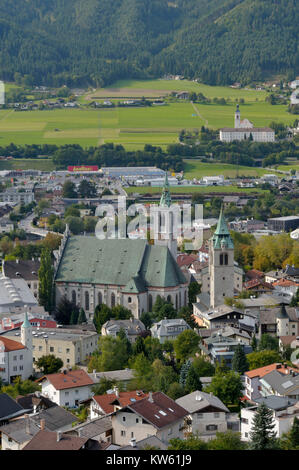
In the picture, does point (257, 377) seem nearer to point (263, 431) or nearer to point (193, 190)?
point (263, 431)

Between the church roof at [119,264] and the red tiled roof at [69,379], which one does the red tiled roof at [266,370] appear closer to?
the red tiled roof at [69,379]

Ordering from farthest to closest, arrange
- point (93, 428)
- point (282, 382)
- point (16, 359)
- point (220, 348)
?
point (220, 348) → point (16, 359) → point (282, 382) → point (93, 428)

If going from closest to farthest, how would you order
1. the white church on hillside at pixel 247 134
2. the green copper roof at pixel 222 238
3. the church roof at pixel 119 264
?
the green copper roof at pixel 222 238, the church roof at pixel 119 264, the white church on hillside at pixel 247 134

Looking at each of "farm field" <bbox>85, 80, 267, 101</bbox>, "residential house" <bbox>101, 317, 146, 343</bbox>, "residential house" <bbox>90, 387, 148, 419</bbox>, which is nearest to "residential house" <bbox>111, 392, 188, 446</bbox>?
"residential house" <bbox>90, 387, 148, 419</bbox>

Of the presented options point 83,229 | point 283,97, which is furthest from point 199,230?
point 283,97

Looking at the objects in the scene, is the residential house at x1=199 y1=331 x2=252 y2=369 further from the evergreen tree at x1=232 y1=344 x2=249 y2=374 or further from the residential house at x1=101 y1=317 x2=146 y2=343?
the residential house at x1=101 y1=317 x2=146 y2=343

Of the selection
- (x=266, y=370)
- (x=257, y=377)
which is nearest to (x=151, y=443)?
(x=257, y=377)

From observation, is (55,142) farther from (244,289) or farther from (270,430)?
(270,430)

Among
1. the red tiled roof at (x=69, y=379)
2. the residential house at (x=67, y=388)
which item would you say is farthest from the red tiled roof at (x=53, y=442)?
the red tiled roof at (x=69, y=379)
